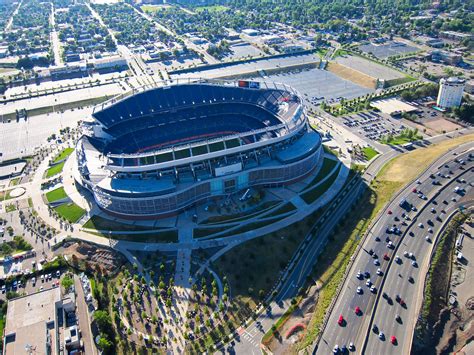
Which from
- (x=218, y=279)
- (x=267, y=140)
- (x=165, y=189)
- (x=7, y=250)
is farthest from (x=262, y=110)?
(x=7, y=250)

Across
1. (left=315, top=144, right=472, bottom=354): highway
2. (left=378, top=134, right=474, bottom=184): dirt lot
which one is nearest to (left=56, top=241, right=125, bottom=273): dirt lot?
(left=315, top=144, right=472, bottom=354): highway

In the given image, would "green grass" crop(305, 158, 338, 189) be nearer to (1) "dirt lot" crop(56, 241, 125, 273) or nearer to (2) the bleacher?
(2) the bleacher

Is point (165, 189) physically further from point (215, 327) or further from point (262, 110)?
point (262, 110)

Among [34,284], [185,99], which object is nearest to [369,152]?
[185,99]

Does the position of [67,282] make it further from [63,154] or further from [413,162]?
[413,162]

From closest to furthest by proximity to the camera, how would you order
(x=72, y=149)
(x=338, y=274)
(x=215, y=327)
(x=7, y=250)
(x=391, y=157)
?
(x=215, y=327) < (x=338, y=274) < (x=7, y=250) < (x=391, y=157) < (x=72, y=149)

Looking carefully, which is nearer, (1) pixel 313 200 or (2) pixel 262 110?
(1) pixel 313 200

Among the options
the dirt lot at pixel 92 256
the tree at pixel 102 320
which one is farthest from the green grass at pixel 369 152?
the tree at pixel 102 320
